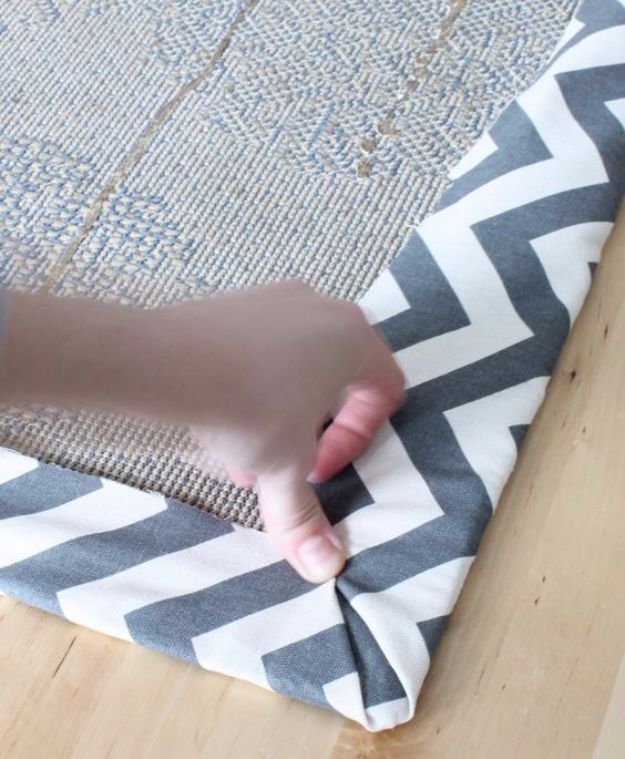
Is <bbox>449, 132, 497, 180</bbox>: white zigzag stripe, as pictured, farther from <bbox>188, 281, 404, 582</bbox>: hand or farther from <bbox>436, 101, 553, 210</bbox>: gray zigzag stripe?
<bbox>188, 281, 404, 582</bbox>: hand

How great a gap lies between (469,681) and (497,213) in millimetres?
395

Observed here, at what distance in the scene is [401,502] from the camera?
2.39 feet

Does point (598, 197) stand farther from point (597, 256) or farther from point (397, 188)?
point (397, 188)

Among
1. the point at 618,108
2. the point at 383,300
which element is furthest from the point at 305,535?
the point at 618,108

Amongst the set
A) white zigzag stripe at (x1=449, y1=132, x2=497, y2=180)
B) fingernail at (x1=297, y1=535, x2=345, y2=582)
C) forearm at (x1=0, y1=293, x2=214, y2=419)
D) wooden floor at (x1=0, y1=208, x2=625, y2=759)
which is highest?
forearm at (x1=0, y1=293, x2=214, y2=419)

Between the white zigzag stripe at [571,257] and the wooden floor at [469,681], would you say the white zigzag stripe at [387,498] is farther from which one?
the white zigzag stripe at [571,257]

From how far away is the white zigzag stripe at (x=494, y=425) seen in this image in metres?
0.74

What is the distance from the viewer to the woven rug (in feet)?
2.83

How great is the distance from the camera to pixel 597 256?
2.82 ft

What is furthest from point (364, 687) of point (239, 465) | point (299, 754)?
point (239, 465)

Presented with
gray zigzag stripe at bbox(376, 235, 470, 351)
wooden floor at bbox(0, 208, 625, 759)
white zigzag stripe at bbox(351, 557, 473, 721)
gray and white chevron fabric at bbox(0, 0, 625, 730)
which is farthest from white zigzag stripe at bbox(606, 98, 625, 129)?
white zigzag stripe at bbox(351, 557, 473, 721)

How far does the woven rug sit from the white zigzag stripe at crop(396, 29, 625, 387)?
0.14ft

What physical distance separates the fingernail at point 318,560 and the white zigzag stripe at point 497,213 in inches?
6.0

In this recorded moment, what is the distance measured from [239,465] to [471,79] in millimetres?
552
